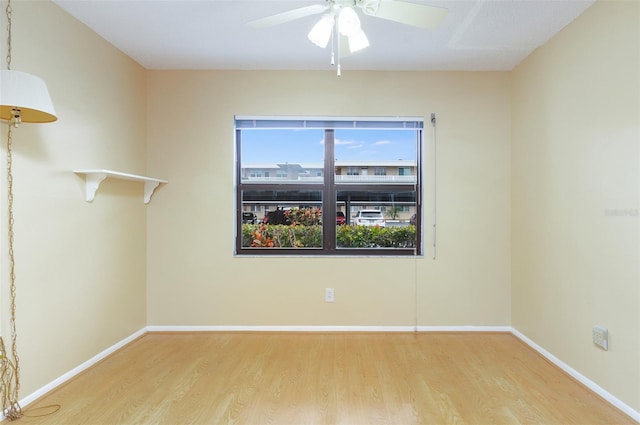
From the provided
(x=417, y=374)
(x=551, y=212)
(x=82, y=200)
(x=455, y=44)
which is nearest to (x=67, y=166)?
(x=82, y=200)

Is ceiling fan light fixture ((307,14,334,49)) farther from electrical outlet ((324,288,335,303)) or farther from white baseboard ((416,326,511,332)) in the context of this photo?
white baseboard ((416,326,511,332))

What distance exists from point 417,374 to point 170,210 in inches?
98.7

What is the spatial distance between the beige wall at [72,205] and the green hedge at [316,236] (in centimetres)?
105

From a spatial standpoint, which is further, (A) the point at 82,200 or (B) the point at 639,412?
(A) the point at 82,200

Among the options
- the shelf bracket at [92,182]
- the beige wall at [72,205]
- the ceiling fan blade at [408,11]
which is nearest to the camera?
the ceiling fan blade at [408,11]

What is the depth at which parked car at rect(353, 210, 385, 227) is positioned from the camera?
3213 mm

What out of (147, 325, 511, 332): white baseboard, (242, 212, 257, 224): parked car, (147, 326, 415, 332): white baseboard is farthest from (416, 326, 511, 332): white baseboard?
(242, 212, 257, 224): parked car

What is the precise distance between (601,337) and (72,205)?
3.54 m

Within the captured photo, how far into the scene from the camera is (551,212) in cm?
250

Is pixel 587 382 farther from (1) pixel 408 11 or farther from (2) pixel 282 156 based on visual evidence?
(2) pixel 282 156

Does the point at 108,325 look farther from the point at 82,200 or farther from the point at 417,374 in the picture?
the point at 417,374

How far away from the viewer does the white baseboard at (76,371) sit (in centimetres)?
196

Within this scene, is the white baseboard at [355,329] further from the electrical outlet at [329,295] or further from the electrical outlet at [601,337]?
the electrical outlet at [601,337]

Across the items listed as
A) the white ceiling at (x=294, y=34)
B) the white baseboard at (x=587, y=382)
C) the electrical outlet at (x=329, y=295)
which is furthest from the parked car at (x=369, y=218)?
the white baseboard at (x=587, y=382)
